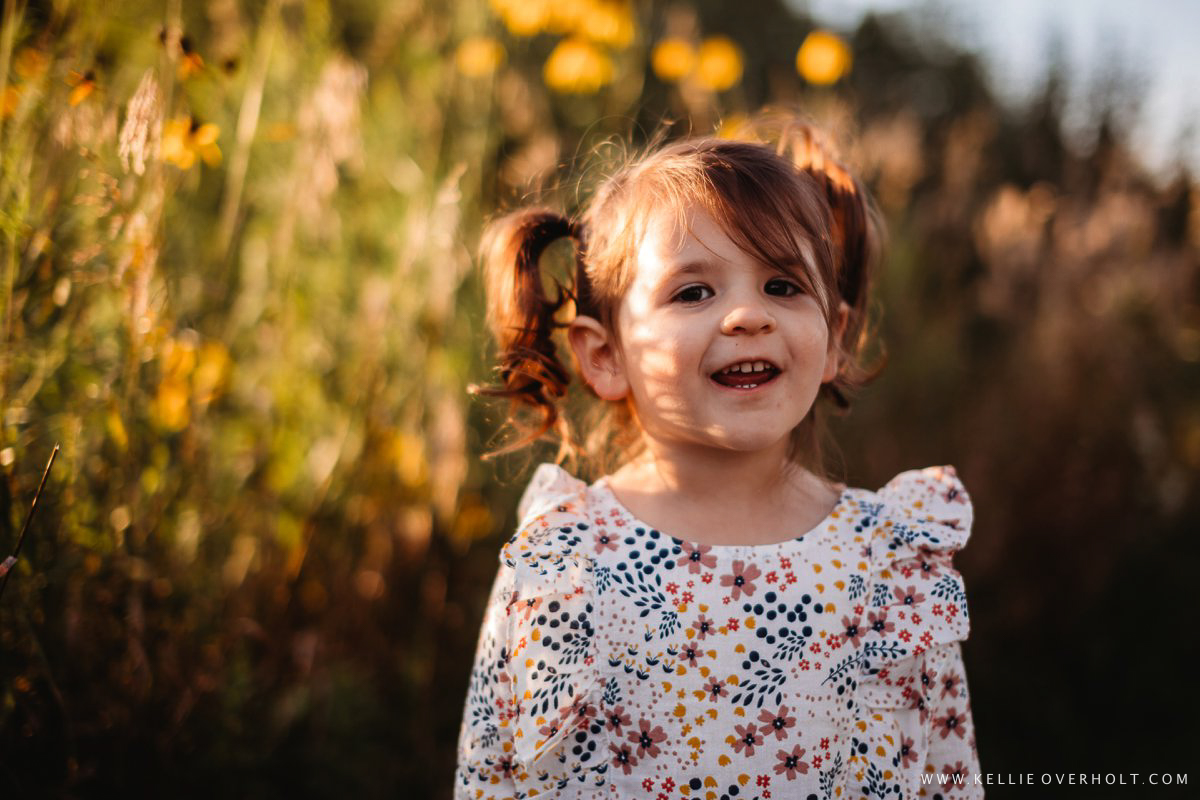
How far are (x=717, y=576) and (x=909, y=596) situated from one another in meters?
0.33

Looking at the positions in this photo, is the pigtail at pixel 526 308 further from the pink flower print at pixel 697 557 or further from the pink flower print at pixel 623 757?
the pink flower print at pixel 623 757

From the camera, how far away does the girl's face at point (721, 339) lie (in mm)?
1407

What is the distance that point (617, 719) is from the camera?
1.40 metres

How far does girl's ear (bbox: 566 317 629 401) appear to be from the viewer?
5.25ft

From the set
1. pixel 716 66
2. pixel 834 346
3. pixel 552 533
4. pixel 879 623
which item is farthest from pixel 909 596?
pixel 716 66

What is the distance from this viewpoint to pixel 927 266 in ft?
12.1

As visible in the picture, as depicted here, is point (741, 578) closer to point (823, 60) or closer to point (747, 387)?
point (747, 387)

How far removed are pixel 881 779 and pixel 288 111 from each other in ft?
7.78

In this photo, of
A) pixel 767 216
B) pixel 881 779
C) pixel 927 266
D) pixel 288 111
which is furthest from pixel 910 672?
pixel 927 266

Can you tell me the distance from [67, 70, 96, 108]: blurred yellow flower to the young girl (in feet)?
2.90

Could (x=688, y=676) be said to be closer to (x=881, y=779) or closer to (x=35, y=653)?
(x=881, y=779)

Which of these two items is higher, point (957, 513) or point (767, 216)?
point (767, 216)

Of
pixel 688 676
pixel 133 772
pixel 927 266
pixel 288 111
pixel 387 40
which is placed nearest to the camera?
pixel 688 676

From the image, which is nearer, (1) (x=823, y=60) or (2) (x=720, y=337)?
(2) (x=720, y=337)
